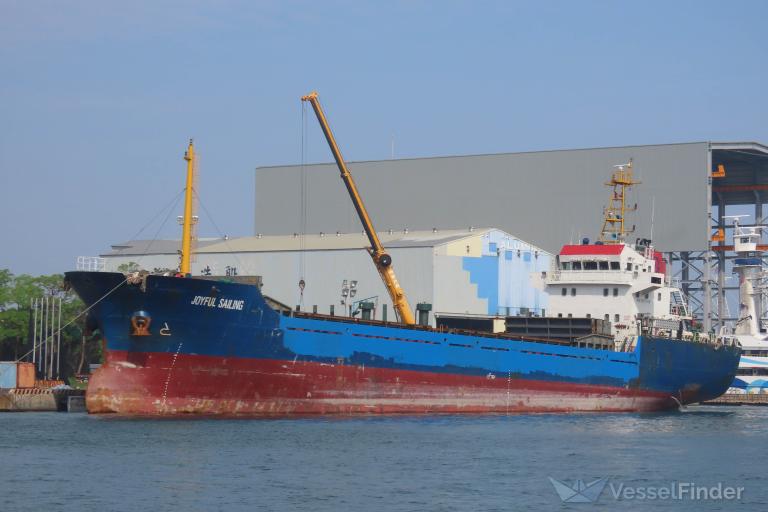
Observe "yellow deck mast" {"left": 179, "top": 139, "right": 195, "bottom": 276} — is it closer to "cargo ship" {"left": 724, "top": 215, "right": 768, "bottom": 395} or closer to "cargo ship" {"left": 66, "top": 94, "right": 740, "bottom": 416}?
"cargo ship" {"left": 66, "top": 94, "right": 740, "bottom": 416}

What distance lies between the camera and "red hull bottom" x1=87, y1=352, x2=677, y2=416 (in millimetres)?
37281

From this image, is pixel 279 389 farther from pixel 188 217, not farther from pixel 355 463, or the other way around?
pixel 355 463

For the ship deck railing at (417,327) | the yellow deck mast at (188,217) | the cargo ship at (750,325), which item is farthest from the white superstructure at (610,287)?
the yellow deck mast at (188,217)

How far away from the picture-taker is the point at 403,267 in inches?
2522

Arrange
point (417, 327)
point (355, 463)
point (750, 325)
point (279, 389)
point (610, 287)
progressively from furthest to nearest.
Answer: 1. point (750, 325)
2. point (610, 287)
3. point (417, 327)
4. point (279, 389)
5. point (355, 463)

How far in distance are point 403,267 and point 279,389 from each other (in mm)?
25716

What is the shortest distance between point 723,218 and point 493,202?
1527 cm

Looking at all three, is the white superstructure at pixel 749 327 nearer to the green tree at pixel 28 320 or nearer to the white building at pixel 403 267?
the white building at pixel 403 267

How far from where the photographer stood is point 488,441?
113 ft

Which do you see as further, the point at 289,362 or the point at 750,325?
the point at 750,325

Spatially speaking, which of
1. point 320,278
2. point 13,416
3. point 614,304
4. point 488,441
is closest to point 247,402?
point 488,441

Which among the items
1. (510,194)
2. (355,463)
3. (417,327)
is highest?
(510,194)

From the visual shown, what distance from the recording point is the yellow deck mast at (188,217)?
1583 inches

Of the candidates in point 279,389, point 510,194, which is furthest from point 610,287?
point 510,194
